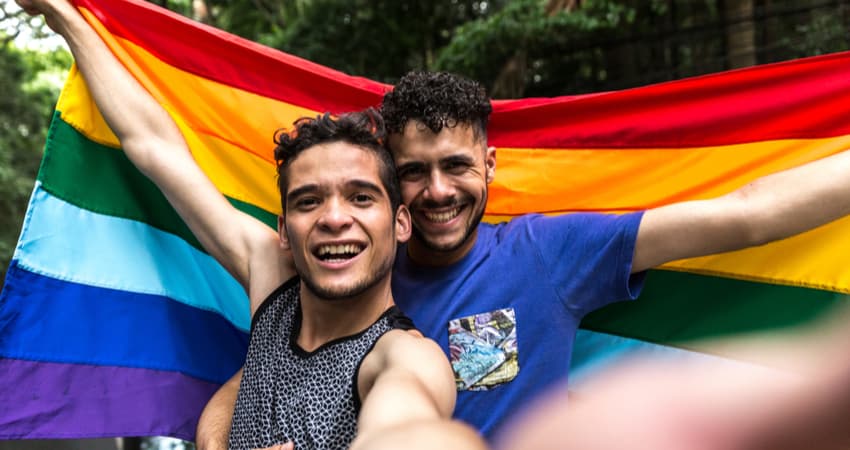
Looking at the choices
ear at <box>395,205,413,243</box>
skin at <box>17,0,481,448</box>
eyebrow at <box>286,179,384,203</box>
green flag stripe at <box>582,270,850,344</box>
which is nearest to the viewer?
skin at <box>17,0,481,448</box>

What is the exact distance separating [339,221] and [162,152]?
108 centimetres

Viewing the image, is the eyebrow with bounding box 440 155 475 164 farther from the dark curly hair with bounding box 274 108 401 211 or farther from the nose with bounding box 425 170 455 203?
the dark curly hair with bounding box 274 108 401 211

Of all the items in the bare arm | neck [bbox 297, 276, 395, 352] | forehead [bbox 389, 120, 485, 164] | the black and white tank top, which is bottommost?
the bare arm

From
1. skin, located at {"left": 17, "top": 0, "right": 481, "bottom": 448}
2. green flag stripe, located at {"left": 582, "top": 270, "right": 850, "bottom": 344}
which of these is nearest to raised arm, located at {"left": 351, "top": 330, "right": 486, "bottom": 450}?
skin, located at {"left": 17, "top": 0, "right": 481, "bottom": 448}

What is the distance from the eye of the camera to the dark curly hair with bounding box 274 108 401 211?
2.63 m

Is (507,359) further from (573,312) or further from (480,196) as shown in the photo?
(480,196)

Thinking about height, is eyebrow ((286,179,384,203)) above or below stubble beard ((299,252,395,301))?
above

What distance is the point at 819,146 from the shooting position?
293 centimetres

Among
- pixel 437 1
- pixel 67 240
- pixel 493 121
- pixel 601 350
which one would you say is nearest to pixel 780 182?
pixel 601 350

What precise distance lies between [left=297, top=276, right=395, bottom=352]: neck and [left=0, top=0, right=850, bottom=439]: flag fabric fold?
96 centimetres

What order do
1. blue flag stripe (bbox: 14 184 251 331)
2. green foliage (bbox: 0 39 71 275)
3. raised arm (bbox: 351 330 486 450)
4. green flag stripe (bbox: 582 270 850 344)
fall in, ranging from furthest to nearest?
1. green foliage (bbox: 0 39 71 275)
2. blue flag stripe (bbox: 14 184 251 331)
3. green flag stripe (bbox: 582 270 850 344)
4. raised arm (bbox: 351 330 486 450)

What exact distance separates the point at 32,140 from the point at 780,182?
12.7 metres

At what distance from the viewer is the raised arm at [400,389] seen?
1324mm

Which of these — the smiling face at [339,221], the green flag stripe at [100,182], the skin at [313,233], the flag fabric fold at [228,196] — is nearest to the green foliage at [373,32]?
the flag fabric fold at [228,196]
